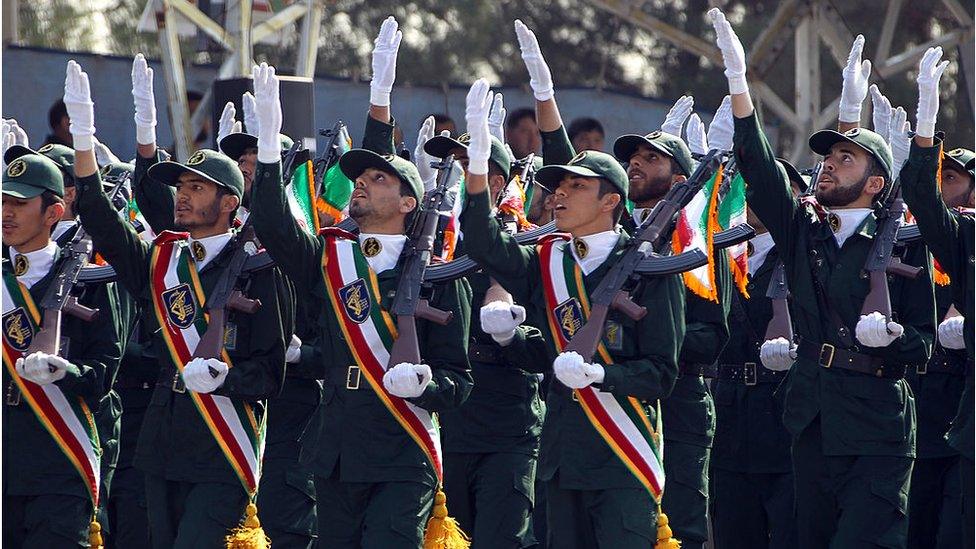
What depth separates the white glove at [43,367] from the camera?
8016mm

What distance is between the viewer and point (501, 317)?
26.5 feet

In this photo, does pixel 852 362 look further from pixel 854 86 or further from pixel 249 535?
pixel 249 535

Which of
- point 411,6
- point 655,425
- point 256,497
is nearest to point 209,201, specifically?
point 256,497

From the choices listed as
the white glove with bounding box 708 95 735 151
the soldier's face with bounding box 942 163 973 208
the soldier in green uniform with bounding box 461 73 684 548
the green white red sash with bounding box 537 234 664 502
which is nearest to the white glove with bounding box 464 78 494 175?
the soldier in green uniform with bounding box 461 73 684 548

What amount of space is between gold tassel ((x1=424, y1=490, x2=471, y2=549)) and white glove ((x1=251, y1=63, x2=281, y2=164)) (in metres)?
1.51

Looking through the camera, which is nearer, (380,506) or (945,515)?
(380,506)

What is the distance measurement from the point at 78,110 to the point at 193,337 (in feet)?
3.36

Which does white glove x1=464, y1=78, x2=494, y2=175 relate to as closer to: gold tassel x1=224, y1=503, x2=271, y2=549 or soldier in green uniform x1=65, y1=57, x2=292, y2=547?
soldier in green uniform x1=65, y1=57, x2=292, y2=547

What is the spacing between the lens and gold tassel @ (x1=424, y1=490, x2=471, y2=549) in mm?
7977

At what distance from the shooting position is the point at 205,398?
820 centimetres

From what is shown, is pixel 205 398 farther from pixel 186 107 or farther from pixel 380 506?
pixel 186 107

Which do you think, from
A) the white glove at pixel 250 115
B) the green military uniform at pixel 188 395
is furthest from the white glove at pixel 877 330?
the white glove at pixel 250 115

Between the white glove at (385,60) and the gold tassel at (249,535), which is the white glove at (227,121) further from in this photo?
the gold tassel at (249,535)

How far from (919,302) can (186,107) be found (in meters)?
6.26
